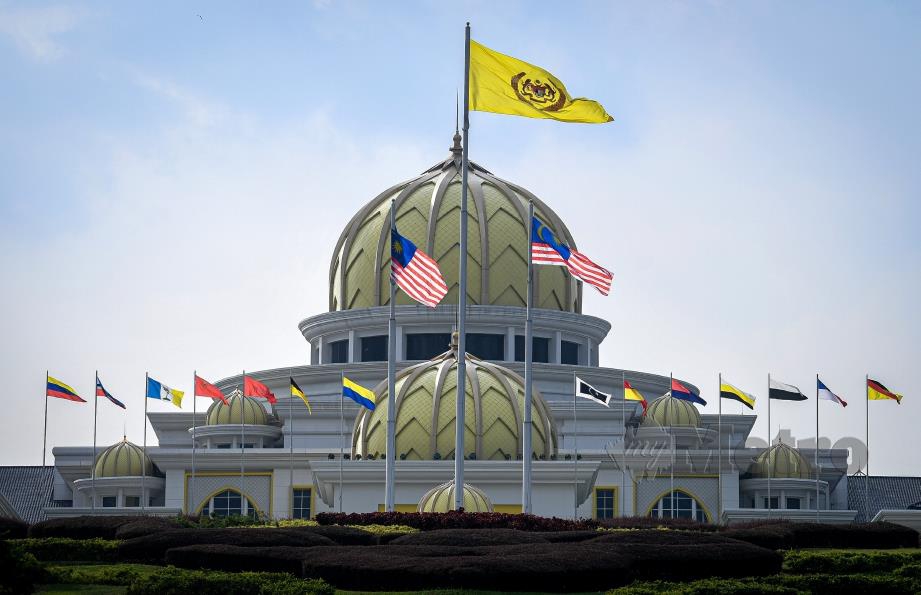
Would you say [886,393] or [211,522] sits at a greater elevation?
[886,393]

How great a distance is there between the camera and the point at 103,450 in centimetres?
6078

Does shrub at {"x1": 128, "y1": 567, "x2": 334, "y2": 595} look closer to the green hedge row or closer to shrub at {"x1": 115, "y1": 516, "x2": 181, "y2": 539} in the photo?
the green hedge row

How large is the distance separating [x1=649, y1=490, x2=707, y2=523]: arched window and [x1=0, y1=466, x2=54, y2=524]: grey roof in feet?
82.0

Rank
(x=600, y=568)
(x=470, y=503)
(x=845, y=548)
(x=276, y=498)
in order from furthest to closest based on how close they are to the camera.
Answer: (x=276, y=498)
(x=470, y=503)
(x=845, y=548)
(x=600, y=568)

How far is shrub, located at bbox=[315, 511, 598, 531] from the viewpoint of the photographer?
3559 centimetres

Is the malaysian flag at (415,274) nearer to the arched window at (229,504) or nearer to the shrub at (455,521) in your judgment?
the shrub at (455,521)

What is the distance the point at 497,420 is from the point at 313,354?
1680 cm

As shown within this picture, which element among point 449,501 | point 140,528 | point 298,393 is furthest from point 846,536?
point 298,393

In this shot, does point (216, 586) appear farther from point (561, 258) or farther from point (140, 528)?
point (561, 258)

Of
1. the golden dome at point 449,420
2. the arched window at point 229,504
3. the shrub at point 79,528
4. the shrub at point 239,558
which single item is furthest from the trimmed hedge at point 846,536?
the arched window at point 229,504

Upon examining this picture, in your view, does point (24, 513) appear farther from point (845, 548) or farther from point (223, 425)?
point (845, 548)

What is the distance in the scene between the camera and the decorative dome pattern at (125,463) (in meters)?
58.7

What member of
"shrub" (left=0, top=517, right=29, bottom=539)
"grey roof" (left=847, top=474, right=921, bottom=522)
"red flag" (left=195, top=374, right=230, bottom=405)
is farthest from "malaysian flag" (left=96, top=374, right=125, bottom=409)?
"grey roof" (left=847, top=474, right=921, bottom=522)

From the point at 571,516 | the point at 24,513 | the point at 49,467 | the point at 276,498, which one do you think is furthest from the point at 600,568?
the point at 49,467
